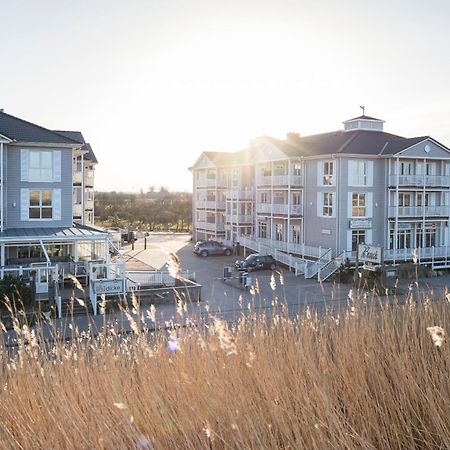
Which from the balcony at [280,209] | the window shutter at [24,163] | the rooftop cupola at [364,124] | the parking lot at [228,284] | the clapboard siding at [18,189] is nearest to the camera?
the parking lot at [228,284]

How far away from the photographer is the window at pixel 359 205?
3319 centimetres

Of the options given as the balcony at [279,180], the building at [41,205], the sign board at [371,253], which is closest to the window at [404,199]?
the balcony at [279,180]

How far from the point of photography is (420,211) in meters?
34.2

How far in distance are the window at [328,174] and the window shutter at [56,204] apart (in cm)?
1622

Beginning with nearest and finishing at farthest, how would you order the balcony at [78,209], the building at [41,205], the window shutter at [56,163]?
the building at [41,205]
the window shutter at [56,163]
the balcony at [78,209]

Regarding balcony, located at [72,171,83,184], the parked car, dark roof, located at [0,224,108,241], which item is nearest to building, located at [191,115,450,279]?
the parked car

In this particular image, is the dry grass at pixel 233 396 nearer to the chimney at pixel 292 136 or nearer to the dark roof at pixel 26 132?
the dark roof at pixel 26 132

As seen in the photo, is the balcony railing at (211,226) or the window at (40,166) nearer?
the window at (40,166)

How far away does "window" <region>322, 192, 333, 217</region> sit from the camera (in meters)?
33.6

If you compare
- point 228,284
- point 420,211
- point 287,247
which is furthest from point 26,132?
point 420,211

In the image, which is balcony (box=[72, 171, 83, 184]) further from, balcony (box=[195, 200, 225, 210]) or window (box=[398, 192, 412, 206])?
window (box=[398, 192, 412, 206])

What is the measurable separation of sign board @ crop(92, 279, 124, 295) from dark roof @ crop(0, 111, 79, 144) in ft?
29.3

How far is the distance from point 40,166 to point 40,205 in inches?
75.9

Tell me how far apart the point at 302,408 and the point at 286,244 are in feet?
106
